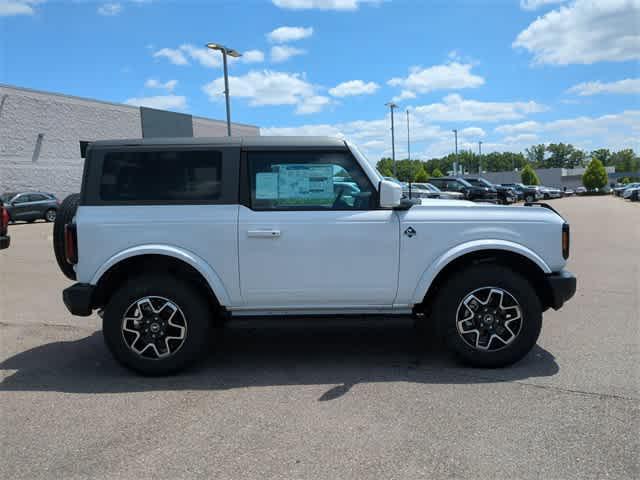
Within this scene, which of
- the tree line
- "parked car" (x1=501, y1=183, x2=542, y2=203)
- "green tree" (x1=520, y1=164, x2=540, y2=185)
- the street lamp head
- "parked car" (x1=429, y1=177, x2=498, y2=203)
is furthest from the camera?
the tree line

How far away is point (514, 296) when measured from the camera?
4180mm

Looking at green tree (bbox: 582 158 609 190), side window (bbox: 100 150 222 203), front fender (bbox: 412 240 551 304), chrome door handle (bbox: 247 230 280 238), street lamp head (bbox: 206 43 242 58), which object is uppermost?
street lamp head (bbox: 206 43 242 58)

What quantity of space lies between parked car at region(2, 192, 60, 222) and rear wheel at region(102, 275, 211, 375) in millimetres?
22083

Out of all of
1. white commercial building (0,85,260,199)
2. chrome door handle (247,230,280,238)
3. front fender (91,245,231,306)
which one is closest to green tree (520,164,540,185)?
white commercial building (0,85,260,199)

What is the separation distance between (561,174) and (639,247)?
11089 cm

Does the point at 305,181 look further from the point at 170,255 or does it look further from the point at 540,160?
the point at 540,160

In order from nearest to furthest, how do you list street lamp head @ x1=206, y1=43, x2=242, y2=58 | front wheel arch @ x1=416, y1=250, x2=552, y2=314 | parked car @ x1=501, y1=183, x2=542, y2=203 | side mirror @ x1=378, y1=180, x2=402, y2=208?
side mirror @ x1=378, y1=180, x2=402, y2=208 → front wheel arch @ x1=416, y1=250, x2=552, y2=314 → street lamp head @ x1=206, y1=43, x2=242, y2=58 → parked car @ x1=501, y1=183, x2=542, y2=203

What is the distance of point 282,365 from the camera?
4.51m

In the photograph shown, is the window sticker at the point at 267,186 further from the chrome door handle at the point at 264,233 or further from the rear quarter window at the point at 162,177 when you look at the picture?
the chrome door handle at the point at 264,233

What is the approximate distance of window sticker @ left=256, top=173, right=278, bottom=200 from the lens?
168 inches

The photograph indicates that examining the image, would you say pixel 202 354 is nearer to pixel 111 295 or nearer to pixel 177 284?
pixel 177 284

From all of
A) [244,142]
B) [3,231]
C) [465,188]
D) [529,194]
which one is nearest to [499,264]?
[244,142]

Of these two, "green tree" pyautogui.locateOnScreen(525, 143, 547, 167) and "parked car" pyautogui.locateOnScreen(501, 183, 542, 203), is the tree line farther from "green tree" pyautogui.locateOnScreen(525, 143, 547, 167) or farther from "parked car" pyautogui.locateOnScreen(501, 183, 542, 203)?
"parked car" pyautogui.locateOnScreen(501, 183, 542, 203)

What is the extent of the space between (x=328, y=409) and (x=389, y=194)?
172 cm
